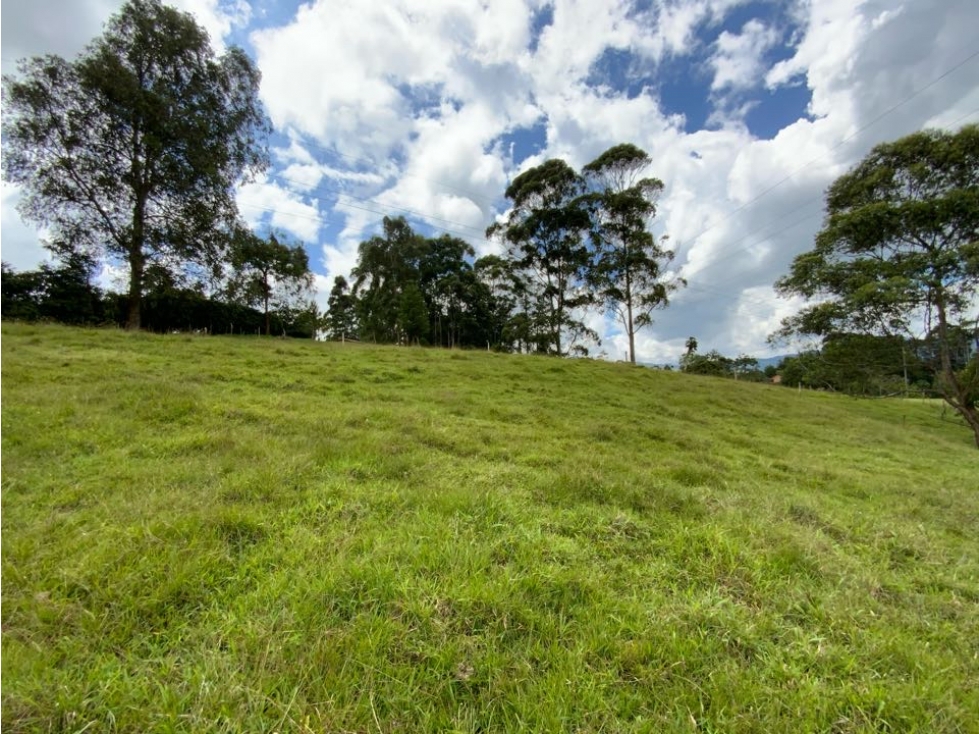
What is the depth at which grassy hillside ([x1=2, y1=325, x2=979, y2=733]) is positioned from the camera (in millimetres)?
1680

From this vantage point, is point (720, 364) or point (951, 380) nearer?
point (951, 380)

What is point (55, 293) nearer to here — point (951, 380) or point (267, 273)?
point (267, 273)

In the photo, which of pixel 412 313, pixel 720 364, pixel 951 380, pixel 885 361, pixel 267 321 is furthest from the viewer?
pixel 720 364

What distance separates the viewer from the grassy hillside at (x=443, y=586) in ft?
5.51

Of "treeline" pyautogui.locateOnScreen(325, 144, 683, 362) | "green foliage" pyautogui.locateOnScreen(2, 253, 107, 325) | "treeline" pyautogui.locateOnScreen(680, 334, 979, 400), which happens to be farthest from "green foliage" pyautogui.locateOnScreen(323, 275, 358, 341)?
"treeline" pyautogui.locateOnScreen(680, 334, 979, 400)

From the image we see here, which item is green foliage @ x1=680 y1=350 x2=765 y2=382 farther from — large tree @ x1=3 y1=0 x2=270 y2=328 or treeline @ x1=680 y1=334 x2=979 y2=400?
large tree @ x1=3 y1=0 x2=270 y2=328

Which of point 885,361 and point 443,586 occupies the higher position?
point 885,361

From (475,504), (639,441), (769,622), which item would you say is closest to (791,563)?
(769,622)

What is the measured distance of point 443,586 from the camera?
2.34 metres

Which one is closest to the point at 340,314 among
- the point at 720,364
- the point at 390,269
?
the point at 390,269

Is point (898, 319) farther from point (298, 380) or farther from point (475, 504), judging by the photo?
point (298, 380)

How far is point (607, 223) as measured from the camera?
29.2m

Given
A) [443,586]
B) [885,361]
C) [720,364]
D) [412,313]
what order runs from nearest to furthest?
[443,586]
[885,361]
[412,313]
[720,364]

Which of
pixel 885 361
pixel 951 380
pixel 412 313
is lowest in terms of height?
pixel 951 380
